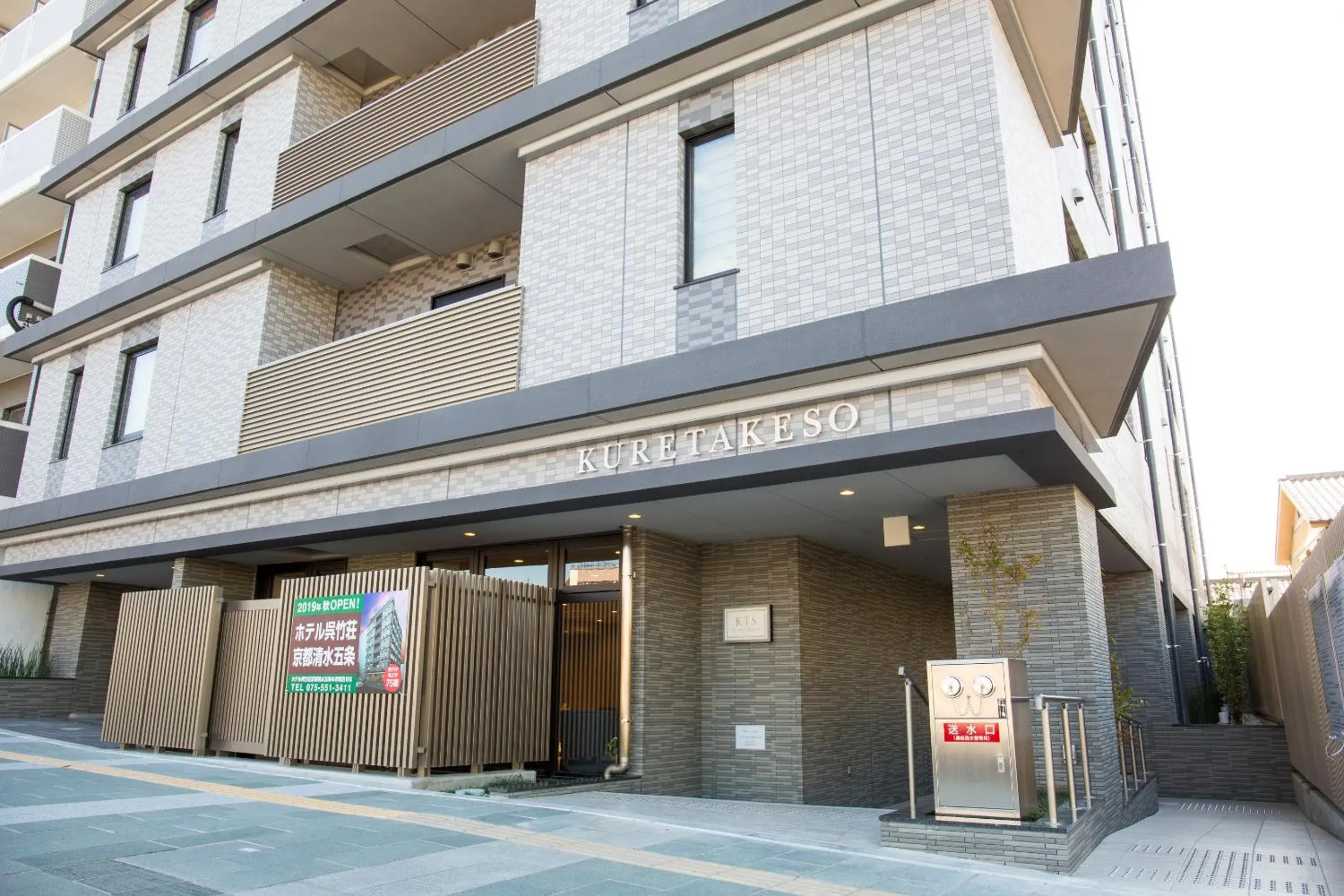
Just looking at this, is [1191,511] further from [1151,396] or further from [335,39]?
[335,39]

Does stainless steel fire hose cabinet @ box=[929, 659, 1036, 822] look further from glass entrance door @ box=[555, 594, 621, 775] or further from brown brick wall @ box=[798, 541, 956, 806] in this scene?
glass entrance door @ box=[555, 594, 621, 775]

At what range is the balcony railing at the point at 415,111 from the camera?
40.2 ft

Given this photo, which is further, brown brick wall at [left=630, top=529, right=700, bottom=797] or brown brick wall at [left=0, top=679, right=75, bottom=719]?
brown brick wall at [left=0, top=679, right=75, bottom=719]

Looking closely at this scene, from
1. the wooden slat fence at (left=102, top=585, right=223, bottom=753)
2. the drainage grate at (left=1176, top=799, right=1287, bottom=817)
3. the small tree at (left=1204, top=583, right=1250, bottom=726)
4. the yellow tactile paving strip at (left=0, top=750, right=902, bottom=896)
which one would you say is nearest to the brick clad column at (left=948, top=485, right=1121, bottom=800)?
the yellow tactile paving strip at (left=0, top=750, right=902, bottom=896)

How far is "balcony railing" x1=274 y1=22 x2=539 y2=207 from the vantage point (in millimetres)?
12266

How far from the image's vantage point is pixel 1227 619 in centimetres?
1953

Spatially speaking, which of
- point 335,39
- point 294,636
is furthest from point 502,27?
point 294,636

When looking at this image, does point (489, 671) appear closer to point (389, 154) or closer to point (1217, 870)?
point (389, 154)

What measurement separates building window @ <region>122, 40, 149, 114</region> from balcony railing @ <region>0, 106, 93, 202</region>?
90.1 inches

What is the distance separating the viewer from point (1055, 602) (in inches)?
352

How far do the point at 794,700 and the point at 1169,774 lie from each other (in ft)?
24.4

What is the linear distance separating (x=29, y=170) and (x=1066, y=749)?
2534 cm

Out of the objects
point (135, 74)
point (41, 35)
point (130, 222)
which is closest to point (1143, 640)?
point (130, 222)

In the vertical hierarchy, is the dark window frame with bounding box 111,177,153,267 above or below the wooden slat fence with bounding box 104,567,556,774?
above
